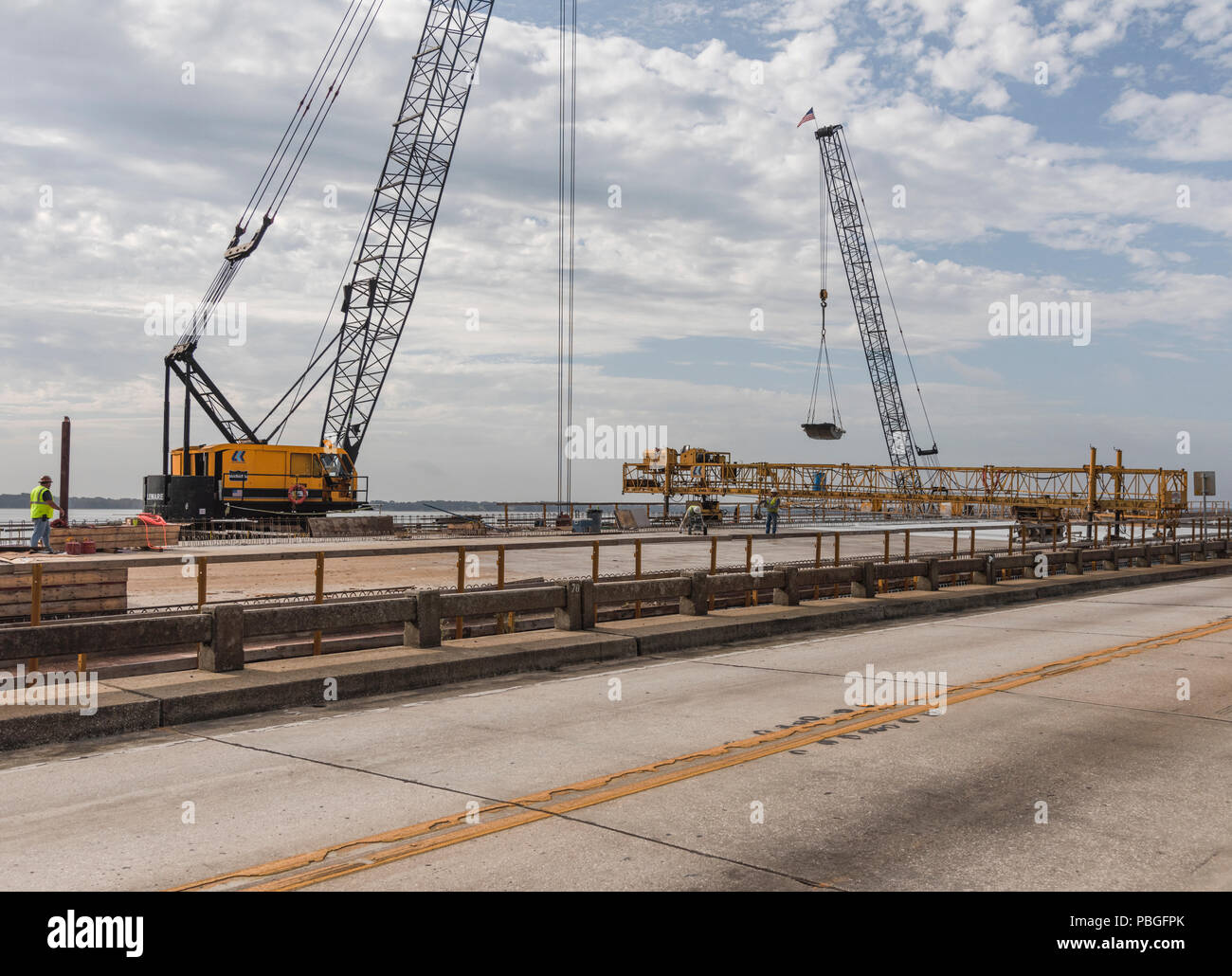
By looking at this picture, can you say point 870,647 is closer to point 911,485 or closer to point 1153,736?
point 1153,736

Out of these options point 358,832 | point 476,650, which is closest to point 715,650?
point 476,650

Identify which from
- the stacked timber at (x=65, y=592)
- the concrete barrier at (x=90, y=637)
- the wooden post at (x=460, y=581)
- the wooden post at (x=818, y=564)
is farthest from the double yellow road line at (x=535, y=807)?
the stacked timber at (x=65, y=592)

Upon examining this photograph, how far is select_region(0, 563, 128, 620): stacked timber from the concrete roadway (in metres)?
6.20

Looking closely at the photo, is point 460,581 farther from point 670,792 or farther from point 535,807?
point 535,807

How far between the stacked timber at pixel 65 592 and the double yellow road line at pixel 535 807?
31.4 feet

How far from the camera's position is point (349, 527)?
1716 inches

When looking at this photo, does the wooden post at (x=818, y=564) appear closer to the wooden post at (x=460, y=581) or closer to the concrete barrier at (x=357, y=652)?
the concrete barrier at (x=357, y=652)

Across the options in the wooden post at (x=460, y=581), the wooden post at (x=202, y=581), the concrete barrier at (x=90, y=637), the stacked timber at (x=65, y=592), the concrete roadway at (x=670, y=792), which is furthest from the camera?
the stacked timber at (x=65, y=592)

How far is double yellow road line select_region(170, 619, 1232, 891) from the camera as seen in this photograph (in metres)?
5.68
